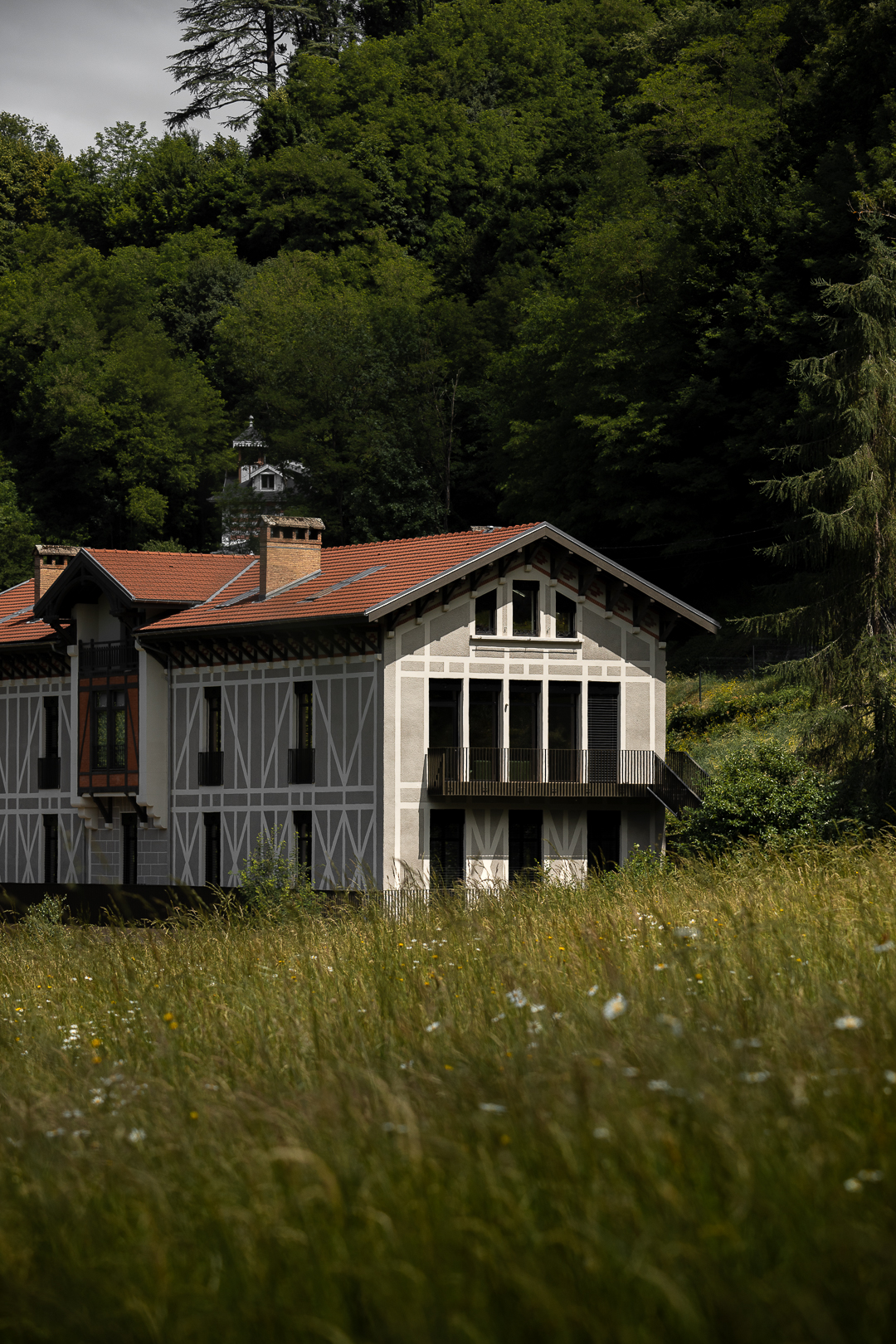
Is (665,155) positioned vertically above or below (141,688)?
above

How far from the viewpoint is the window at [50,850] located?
43000 millimetres

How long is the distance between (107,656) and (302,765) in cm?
744

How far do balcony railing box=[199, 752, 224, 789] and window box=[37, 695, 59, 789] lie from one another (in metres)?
6.24

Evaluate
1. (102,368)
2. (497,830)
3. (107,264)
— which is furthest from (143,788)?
(107,264)

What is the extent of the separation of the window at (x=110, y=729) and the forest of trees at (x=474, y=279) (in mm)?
16285

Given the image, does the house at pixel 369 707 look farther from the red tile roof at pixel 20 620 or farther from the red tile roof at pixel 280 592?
the red tile roof at pixel 20 620

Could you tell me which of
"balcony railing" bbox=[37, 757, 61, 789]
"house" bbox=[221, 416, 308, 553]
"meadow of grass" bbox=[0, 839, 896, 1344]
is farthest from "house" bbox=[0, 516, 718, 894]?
"meadow of grass" bbox=[0, 839, 896, 1344]

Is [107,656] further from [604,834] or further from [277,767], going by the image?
[604,834]

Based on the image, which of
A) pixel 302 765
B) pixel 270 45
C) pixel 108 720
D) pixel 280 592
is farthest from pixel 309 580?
pixel 270 45

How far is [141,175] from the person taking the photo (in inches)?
3807

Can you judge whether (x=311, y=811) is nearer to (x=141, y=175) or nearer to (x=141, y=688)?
(x=141, y=688)

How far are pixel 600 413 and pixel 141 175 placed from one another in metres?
51.6

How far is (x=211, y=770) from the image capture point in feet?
126

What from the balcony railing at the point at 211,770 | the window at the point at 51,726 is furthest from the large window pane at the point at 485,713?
the window at the point at 51,726
